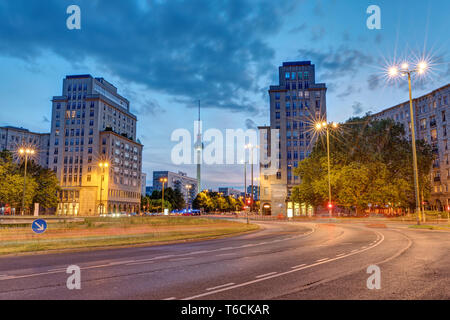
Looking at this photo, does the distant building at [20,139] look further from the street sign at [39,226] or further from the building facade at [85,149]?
the street sign at [39,226]

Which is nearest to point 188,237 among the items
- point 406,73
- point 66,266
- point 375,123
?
point 66,266

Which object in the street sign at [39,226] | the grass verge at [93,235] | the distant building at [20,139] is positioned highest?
the distant building at [20,139]

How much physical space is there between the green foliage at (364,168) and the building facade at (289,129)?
26.4 m

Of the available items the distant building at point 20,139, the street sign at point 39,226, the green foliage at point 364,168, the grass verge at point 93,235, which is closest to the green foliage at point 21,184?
the grass verge at point 93,235

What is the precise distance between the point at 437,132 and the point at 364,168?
1767 inches

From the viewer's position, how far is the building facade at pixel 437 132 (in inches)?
3004

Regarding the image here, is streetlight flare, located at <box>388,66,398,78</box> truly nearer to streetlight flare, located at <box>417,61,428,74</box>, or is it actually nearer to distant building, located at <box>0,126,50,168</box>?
streetlight flare, located at <box>417,61,428,74</box>

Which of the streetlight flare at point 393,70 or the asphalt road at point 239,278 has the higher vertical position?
the streetlight flare at point 393,70

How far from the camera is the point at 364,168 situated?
47156mm

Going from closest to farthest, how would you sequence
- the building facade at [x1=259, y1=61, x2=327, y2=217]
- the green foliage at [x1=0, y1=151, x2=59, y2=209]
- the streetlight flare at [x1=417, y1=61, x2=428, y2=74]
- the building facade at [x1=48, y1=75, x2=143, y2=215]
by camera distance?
1. the streetlight flare at [x1=417, y1=61, x2=428, y2=74]
2. the green foliage at [x1=0, y1=151, x2=59, y2=209]
3. the building facade at [x1=259, y1=61, x2=327, y2=217]
4. the building facade at [x1=48, y1=75, x2=143, y2=215]

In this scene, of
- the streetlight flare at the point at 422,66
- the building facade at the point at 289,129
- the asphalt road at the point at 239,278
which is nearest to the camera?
the asphalt road at the point at 239,278

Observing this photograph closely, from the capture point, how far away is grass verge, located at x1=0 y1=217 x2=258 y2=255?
1641cm

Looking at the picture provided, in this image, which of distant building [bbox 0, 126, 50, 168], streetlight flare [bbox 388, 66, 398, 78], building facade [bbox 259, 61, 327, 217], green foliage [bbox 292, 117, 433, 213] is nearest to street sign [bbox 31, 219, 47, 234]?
streetlight flare [bbox 388, 66, 398, 78]

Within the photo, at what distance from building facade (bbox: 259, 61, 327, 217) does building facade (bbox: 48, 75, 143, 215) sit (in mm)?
48194
